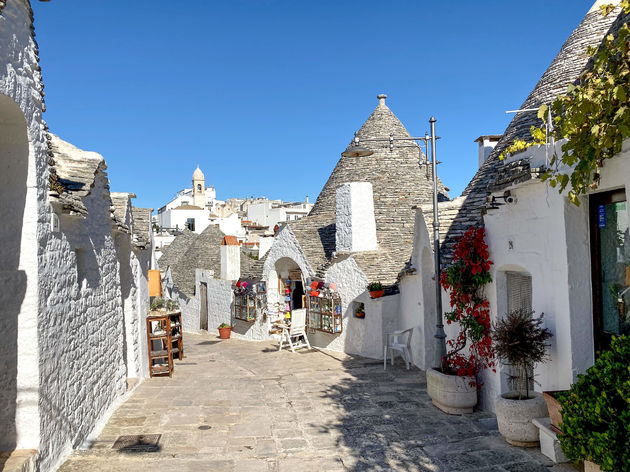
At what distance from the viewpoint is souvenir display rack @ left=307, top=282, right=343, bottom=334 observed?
1397 centimetres

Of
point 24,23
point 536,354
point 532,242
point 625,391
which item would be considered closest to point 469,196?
point 532,242

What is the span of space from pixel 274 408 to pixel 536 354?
469cm

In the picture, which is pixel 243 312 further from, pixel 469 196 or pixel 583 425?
pixel 583 425

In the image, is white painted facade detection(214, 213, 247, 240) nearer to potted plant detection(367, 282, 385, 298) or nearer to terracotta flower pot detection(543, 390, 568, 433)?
potted plant detection(367, 282, 385, 298)

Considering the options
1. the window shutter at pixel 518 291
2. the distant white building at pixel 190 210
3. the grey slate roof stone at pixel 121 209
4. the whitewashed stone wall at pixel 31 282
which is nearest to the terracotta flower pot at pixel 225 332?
the grey slate roof stone at pixel 121 209

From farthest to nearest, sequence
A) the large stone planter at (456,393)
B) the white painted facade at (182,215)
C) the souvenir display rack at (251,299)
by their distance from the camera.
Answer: the white painted facade at (182,215) < the souvenir display rack at (251,299) < the large stone planter at (456,393)

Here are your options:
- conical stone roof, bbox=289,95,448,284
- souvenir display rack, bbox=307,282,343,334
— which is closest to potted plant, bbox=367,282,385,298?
conical stone roof, bbox=289,95,448,284

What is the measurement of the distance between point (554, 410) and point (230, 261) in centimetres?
1517

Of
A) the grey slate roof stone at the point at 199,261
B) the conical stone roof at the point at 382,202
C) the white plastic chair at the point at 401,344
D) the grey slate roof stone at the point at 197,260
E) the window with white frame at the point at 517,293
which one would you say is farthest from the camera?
the grey slate roof stone at the point at 197,260

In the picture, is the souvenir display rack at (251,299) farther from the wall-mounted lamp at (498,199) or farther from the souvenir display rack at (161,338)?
the wall-mounted lamp at (498,199)

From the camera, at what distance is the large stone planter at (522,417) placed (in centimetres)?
579

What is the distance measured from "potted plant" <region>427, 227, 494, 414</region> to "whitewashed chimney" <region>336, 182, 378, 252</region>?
237 inches

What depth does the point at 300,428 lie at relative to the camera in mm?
7418

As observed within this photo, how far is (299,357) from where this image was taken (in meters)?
13.4
